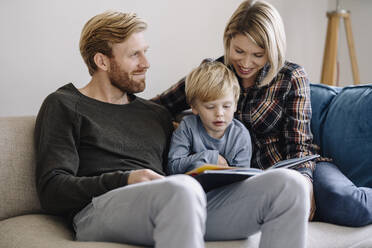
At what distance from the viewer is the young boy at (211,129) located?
5.36 ft

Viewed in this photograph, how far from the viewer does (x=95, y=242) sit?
1294mm

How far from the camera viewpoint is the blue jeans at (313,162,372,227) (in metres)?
1.58

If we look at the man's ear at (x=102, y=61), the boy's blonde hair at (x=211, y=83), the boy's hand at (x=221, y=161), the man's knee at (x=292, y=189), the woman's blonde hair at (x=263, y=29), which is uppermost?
the woman's blonde hair at (x=263, y=29)

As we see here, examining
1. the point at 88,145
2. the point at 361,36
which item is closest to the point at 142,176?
the point at 88,145

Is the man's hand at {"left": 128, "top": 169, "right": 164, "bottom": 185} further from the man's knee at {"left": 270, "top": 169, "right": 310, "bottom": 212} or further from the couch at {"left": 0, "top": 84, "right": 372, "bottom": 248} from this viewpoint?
the man's knee at {"left": 270, "top": 169, "right": 310, "bottom": 212}

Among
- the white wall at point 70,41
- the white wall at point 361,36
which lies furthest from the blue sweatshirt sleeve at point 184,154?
the white wall at point 361,36

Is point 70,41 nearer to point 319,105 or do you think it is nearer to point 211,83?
point 211,83

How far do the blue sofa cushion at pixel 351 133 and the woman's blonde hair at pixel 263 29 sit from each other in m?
0.34

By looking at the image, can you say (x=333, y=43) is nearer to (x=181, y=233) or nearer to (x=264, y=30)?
(x=264, y=30)

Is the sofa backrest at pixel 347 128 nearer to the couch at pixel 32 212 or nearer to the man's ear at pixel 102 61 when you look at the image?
the couch at pixel 32 212

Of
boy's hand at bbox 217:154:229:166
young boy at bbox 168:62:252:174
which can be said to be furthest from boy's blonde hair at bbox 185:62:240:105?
boy's hand at bbox 217:154:229:166

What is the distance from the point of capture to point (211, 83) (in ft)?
5.37

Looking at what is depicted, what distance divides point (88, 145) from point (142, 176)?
1.05 ft

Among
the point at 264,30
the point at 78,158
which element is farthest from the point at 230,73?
the point at 78,158
